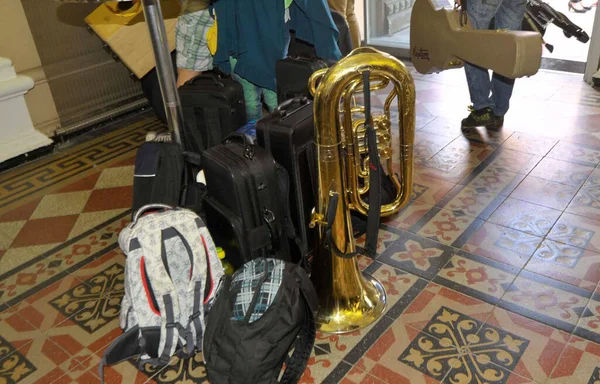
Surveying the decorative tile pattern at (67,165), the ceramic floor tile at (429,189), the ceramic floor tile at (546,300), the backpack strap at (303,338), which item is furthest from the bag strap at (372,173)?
the decorative tile pattern at (67,165)

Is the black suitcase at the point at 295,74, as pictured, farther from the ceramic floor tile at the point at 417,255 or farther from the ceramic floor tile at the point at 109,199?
the ceramic floor tile at the point at 109,199

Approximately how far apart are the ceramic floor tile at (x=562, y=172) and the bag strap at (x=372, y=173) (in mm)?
1321

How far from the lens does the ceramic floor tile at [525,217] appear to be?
7.34 ft

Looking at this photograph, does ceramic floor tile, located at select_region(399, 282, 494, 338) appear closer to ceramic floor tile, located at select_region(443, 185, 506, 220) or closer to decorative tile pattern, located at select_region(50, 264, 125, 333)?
ceramic floor tile, located at select_region(443, 185, 506, 220)

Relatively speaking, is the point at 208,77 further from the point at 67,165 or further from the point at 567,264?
the point at 567,264

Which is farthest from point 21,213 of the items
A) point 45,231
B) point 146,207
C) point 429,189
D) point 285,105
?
point 429,189

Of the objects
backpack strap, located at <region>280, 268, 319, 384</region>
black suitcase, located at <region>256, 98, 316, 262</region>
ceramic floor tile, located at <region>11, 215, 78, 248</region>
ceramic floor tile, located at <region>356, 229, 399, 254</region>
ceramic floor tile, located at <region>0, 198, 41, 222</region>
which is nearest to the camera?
backpack strap, located at <region>280, 268, 319, 384</region>

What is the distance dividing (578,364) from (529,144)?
1.56 meters

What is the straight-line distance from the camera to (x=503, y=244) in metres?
2.16

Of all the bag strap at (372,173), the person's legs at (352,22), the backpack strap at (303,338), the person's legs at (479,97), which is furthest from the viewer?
the person's legs at (352,22)

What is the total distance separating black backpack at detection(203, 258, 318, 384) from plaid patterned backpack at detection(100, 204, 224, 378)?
110 mm

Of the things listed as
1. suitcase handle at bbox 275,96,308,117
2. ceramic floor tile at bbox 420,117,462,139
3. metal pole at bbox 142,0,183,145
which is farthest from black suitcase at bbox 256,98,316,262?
ceramic floor tile at bbox 420,117,462,139

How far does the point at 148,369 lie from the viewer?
A: 5.64 ft

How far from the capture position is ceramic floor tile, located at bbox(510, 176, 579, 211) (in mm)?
2398
